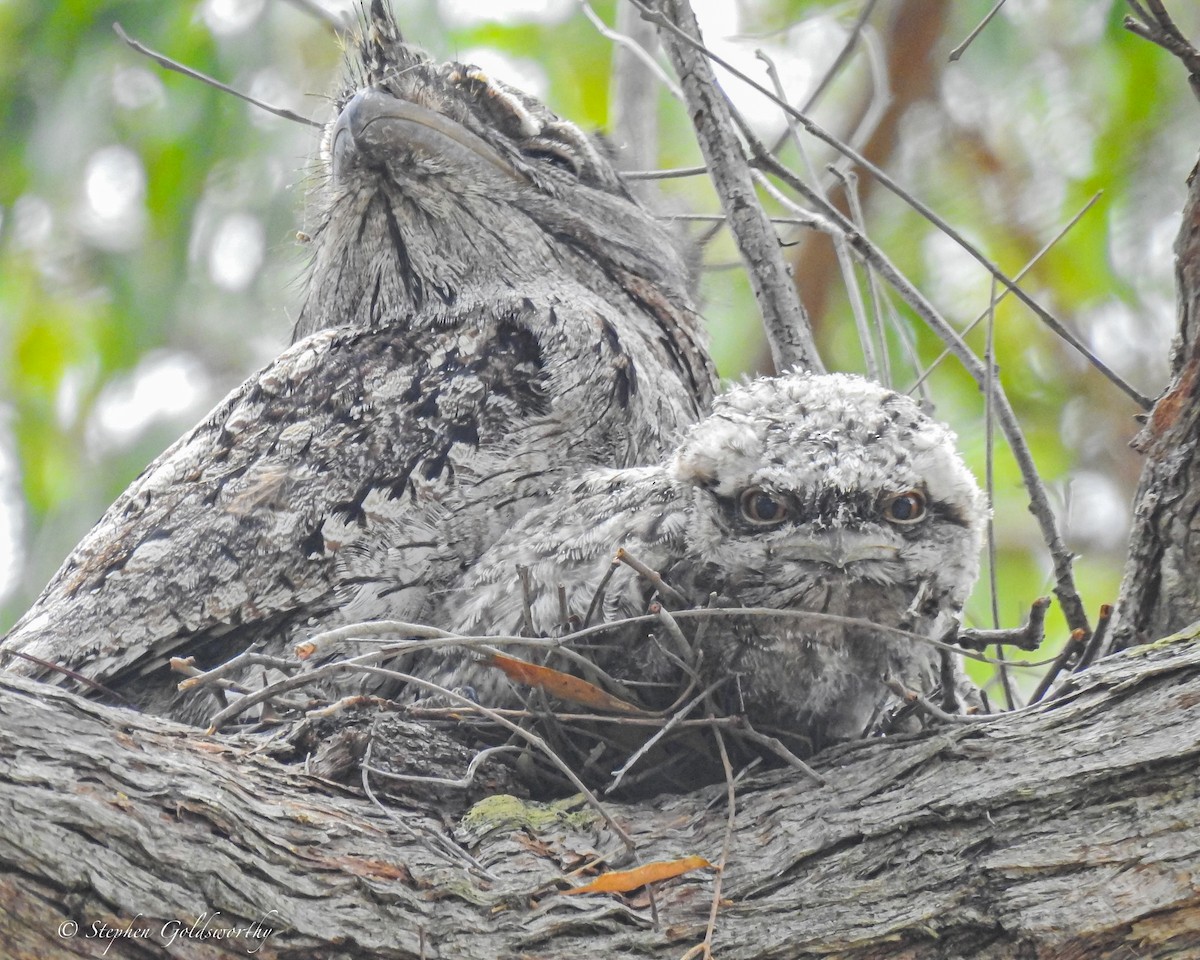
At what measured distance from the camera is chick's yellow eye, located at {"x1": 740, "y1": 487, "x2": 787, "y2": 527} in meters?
2.72

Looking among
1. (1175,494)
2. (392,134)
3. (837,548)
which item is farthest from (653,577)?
(392,134)

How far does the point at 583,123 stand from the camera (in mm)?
8742

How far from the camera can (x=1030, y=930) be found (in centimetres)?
224

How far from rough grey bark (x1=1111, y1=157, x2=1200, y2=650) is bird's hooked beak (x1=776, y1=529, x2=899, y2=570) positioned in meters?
0.64

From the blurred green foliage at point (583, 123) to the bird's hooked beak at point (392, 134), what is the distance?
8.60 feet

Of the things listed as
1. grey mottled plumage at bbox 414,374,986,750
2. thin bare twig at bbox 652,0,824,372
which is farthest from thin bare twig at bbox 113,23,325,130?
grey mottled plumage at bbox 414,374,986,750

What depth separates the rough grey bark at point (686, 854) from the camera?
216cm

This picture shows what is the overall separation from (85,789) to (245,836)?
0.28m

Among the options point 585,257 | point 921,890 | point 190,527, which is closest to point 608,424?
point 585,257

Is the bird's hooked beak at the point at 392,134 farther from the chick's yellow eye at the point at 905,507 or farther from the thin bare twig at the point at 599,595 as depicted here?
the chick's yellow eye at the point at 905,507

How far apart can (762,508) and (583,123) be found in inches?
256

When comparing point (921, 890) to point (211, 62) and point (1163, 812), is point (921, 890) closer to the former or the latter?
point (1163, 812)

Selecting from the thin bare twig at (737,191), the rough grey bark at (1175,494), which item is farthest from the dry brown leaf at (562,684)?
the thin bare twig at (737,191)

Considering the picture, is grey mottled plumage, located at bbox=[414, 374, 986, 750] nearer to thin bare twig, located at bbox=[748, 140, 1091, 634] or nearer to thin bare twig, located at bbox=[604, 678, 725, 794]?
thin bare twig, located at bbox=[604, 678, 725, 794]
